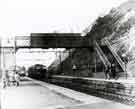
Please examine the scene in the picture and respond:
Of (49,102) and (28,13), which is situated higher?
(28,13)

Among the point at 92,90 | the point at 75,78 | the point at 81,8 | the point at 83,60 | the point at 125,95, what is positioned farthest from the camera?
the point at 75,78

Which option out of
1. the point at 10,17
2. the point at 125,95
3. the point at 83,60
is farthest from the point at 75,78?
the point at 10,17

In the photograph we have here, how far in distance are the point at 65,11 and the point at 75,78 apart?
236 centimetres

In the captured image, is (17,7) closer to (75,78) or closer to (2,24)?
(2,24)

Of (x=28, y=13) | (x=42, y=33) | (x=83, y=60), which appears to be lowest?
(x=83, y=60)

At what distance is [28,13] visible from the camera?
2.22 m

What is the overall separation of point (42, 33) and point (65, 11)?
30 centimetres

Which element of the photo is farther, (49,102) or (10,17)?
(49,102)

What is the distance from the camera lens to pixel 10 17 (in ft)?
7.02

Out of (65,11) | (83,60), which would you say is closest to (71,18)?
(65,11)

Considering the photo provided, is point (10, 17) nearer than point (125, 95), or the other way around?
point (10, 17)

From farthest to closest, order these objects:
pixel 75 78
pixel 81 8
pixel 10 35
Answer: pixel 75 78 < pixel 81 8 < pixel 10 35

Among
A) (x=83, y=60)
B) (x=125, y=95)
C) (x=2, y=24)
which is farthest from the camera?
(x=83, y=60)

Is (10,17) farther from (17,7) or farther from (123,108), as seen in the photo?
(123,108)
